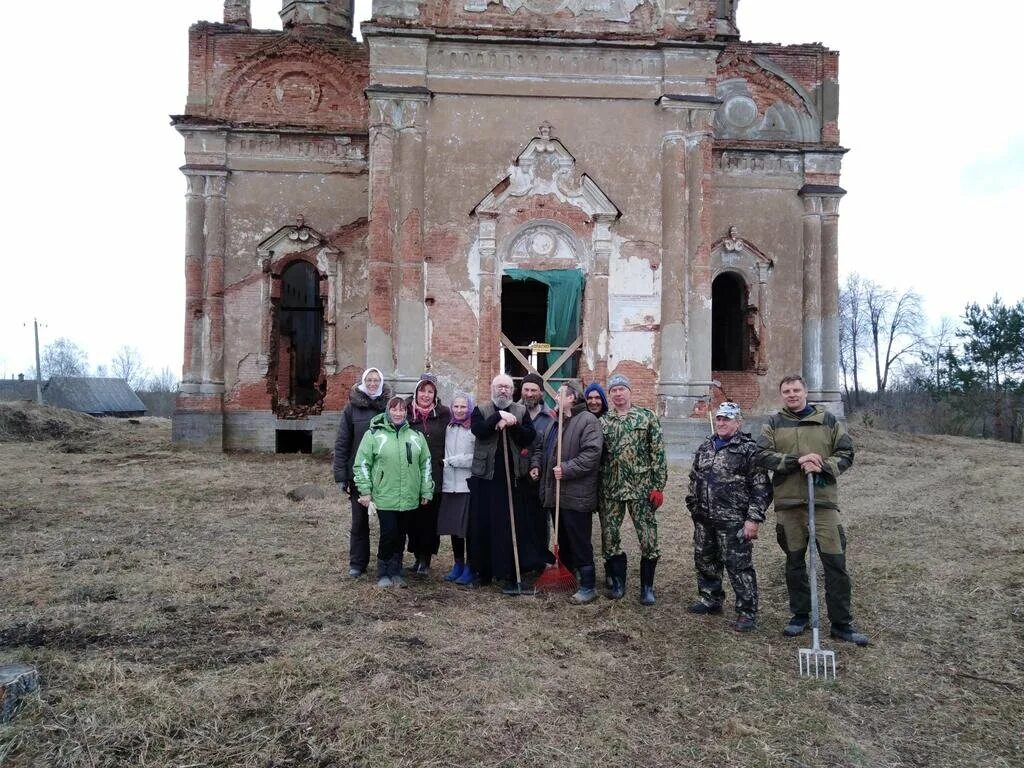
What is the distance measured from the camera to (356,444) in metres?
6.36

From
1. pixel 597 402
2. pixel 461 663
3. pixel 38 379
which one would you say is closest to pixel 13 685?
pixel 461 663

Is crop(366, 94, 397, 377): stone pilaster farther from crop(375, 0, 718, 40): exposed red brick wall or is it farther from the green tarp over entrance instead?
the green tarp over entrance

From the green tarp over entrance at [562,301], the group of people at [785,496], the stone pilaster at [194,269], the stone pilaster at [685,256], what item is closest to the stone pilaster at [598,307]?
the green tarp over entrance at [562,301]

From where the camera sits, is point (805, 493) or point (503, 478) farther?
point (503, 478)

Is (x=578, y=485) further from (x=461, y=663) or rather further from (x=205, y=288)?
(x=205, y=288)

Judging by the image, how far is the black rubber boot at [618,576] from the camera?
5.96m

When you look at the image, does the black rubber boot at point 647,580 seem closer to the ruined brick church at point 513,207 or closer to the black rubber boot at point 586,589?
the black rubber boot at point 586,589

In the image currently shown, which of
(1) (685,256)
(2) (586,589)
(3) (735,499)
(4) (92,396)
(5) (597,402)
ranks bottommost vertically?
(2) (586,589)

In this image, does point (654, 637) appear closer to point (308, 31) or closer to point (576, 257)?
point (576, 257)

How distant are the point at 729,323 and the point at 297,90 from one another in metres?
11.6

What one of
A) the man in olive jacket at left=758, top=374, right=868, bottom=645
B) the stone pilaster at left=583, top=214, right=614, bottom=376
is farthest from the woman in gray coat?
the stone pilaster at left=583, top=214, right=614, bottom=376

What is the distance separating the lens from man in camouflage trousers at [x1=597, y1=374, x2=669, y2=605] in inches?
227

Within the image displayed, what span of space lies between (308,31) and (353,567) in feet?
50.0

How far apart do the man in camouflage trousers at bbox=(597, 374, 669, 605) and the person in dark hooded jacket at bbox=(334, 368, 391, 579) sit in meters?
2.06
